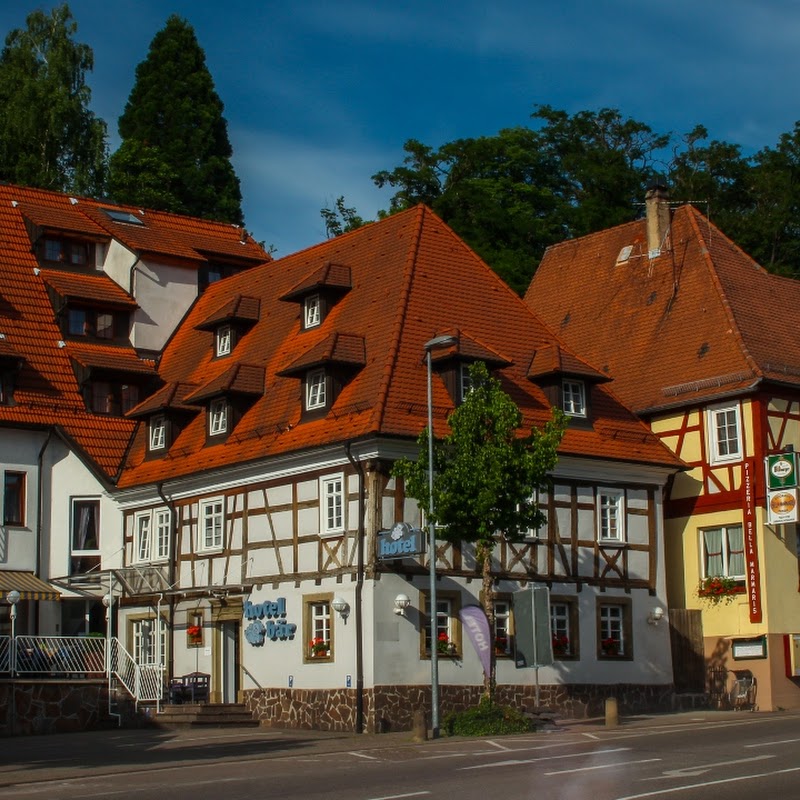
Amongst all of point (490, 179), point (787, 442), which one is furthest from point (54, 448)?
point (490, 179)

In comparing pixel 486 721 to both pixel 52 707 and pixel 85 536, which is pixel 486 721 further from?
pixel 85 536

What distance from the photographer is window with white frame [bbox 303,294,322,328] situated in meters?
40.3

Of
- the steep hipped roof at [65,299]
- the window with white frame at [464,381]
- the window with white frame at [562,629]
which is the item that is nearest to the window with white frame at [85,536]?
the steep hipped roof at [65,299]

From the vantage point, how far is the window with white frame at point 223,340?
1706 inches

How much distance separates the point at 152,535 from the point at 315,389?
23.5 ft

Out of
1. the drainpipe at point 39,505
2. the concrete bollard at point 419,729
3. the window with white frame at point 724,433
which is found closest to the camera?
the concrete bollard at point 419,729

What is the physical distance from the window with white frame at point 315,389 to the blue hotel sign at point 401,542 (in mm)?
4626

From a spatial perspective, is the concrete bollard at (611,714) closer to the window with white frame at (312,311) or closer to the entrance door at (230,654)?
the entrance door at (230,654)

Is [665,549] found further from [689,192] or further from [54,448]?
[689,192]

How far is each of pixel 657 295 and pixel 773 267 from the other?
1687cm

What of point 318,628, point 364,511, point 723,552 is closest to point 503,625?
point 318,628

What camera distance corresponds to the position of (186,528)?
39969 mm

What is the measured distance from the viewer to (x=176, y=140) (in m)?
75.6

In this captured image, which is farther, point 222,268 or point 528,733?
point 222,268
